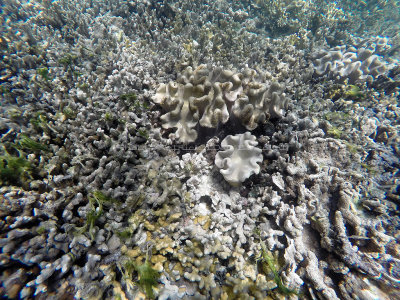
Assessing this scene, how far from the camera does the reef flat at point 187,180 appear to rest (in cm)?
206

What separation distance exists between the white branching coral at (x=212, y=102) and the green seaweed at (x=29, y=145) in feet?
5.94

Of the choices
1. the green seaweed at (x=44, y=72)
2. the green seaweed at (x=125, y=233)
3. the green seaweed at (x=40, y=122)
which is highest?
the green seaweed at (x=44, y=72)

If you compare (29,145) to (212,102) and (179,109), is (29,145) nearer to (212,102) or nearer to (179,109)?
(179,109)

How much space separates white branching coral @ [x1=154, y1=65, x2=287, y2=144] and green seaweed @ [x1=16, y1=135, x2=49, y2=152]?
181 cm

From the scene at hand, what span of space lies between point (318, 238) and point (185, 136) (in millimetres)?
2486

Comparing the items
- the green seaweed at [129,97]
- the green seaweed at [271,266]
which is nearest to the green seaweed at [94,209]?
the green seaweed at [129,97]

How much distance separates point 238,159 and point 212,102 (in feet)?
3.39

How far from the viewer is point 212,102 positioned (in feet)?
9.78

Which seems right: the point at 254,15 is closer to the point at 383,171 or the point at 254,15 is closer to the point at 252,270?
the point at 383,171

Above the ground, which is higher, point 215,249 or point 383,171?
point 383,171

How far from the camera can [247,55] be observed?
5.07 meters

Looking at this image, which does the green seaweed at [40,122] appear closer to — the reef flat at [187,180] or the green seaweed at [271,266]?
the reef flat at [187,180]

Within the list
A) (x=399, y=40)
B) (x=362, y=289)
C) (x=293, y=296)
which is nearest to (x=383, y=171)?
(x=362, y=289)

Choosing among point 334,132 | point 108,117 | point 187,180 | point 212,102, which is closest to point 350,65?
point 334,132
